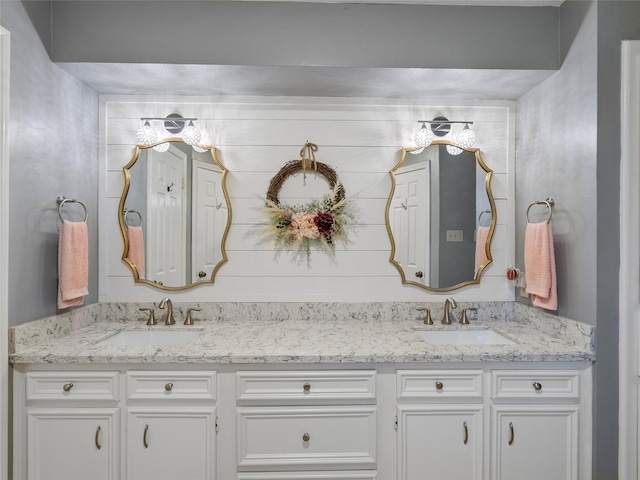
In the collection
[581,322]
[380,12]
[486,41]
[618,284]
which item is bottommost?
[581,322]

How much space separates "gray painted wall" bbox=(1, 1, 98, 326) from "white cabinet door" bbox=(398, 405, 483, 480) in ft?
5.90

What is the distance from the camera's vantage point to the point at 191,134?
224 cm

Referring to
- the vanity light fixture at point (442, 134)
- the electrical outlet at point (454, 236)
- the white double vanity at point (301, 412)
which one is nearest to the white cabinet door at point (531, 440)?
the white double vanity at point (301, 412)

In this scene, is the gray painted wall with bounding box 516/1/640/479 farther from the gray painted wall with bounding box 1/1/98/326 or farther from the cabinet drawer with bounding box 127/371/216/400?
the gray painted wall with bounding box 1/1/98/326

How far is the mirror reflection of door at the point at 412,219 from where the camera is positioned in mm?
2320

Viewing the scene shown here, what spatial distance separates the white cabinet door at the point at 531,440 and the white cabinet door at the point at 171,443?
1.28 meters

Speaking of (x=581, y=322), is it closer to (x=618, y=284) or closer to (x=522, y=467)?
(x=618, y=284)

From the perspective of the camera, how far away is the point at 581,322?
1781 millimetres

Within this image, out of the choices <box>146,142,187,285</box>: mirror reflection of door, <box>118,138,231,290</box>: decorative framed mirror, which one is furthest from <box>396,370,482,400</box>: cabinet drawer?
<box>146,142,187,285</box>: mirror reflection of door

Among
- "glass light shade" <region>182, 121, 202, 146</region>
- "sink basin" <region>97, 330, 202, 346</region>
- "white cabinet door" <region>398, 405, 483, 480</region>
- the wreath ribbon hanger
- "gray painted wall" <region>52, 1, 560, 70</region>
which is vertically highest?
"gray painted wall" <region>52, 1, 560, 70</region>

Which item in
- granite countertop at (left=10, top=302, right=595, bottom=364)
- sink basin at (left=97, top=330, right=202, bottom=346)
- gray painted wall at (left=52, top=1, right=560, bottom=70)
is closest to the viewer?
granite countertop at (left=10, top=302, right=595, bottom=364)

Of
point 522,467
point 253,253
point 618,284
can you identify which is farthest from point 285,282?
point 618,284

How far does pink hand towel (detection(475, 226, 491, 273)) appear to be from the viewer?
7.67 ft

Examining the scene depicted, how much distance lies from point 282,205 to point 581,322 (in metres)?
1.65
